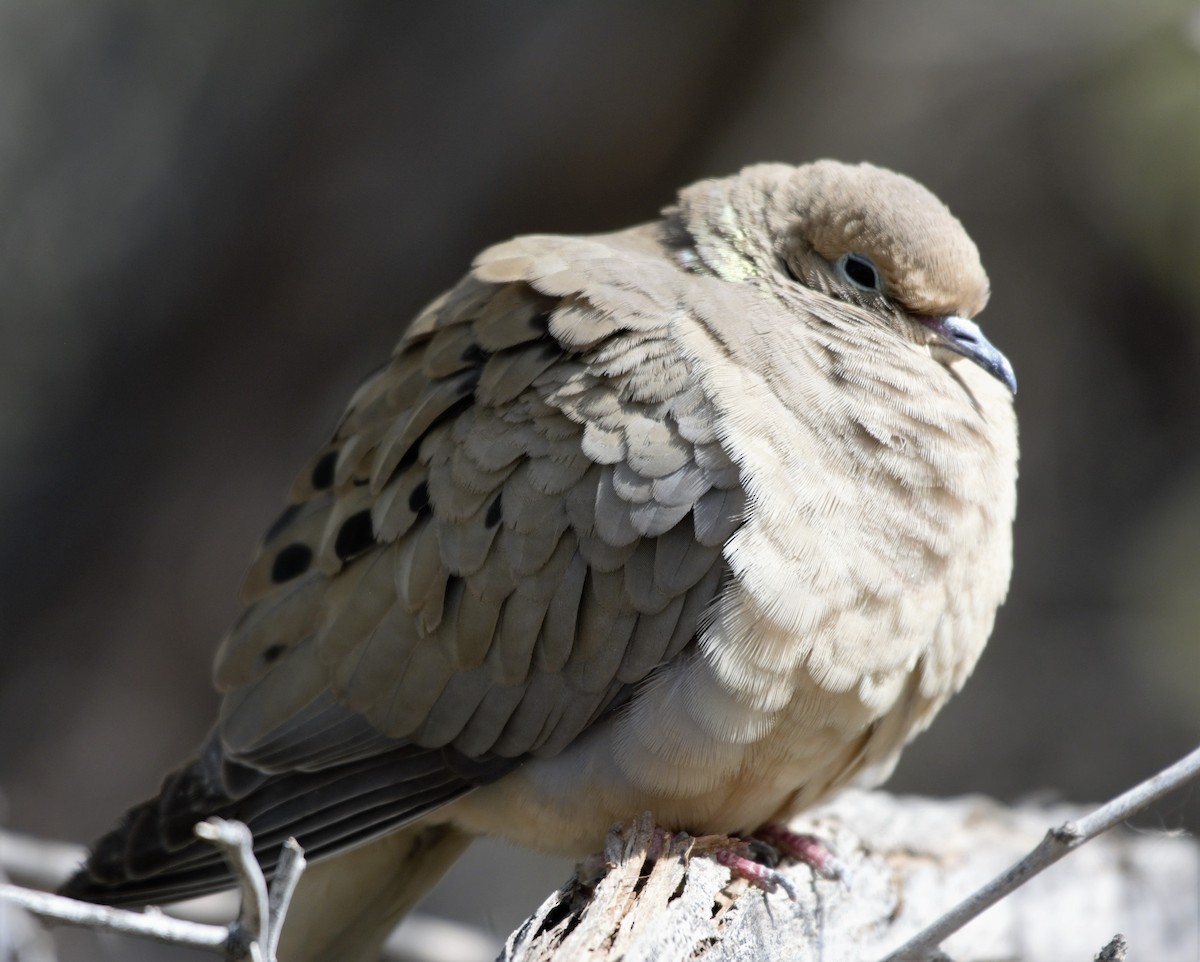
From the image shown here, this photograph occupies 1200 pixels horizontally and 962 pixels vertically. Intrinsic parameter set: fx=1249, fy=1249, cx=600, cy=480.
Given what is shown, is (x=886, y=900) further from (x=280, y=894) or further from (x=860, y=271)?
(x=280, y=894)

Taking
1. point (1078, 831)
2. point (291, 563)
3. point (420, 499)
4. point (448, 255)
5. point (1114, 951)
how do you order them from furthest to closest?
point (448, 255), point (291, 563), point (420, 499), point (1114, 951), point (1078, 831)

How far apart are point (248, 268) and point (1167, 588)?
4100 millimetres

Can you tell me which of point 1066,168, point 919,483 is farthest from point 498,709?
point 1066,168

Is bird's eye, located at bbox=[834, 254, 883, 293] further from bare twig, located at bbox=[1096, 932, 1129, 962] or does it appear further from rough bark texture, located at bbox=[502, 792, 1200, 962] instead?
bare twig, located at bbox=[1096, 932, 1129, 962]

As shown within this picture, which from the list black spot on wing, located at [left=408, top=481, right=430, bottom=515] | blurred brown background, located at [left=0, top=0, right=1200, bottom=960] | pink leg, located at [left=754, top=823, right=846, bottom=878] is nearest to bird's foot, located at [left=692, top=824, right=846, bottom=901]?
pink leg, located at [left=754, top=823, right=846, bottom=878]

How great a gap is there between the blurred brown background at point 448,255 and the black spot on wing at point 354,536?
7.12ft

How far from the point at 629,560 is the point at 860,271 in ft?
3.17

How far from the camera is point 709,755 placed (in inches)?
104

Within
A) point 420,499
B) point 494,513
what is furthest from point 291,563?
Answer: point 494,513

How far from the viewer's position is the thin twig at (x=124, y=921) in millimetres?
1629

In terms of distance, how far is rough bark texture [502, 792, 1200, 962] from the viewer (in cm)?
245

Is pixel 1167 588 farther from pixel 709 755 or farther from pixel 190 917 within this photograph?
pixel 190 917

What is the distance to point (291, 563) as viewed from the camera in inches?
130

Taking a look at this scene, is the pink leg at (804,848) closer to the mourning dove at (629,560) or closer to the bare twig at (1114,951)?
the mourning dove at (629,560)
